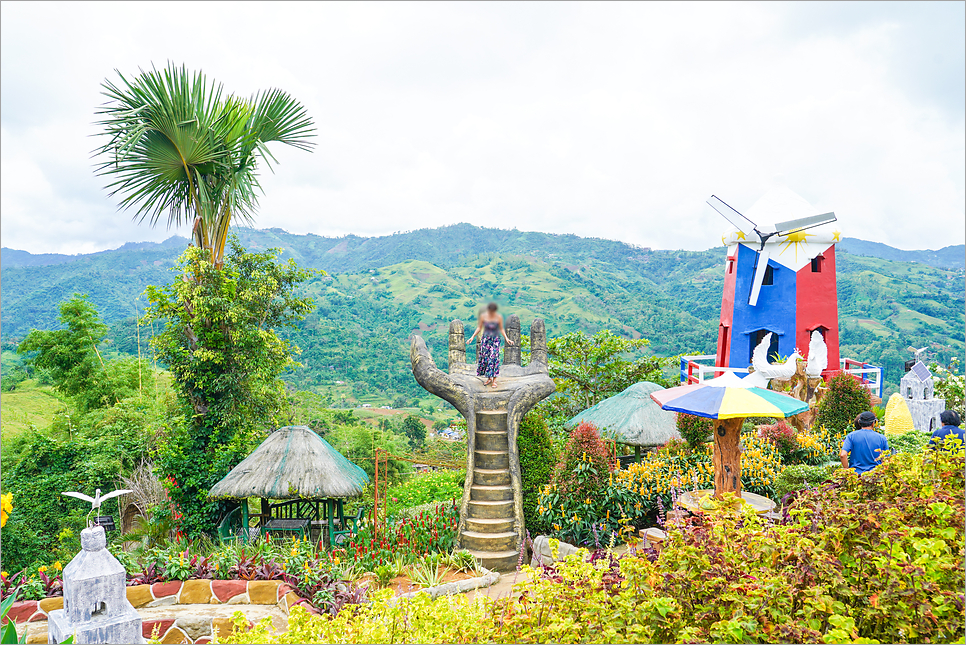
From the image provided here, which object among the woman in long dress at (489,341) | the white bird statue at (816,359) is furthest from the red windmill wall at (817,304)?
the woman in long dress at (489,341)

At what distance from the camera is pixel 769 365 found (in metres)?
15.3

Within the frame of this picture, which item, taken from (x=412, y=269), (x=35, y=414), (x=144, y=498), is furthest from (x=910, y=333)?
(x=35, y=414)

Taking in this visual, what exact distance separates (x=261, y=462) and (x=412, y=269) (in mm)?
50166

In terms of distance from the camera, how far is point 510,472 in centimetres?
851

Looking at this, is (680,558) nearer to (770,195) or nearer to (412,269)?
(770,195)

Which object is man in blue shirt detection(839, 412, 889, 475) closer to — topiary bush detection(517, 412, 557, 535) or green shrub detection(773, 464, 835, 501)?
green shrub detection(773, 464, 835, 501)

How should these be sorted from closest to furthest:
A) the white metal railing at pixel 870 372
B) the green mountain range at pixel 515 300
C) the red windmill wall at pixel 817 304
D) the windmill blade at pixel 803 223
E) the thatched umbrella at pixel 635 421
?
the thatched umbrella at pixel 635 421, the white metal railing at pixel 870 372, the windmill blade at pixel 803 223, the red windmill wall at pixel 817 304, the green mountain range at pixel 515 300

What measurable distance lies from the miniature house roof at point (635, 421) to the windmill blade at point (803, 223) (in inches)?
292

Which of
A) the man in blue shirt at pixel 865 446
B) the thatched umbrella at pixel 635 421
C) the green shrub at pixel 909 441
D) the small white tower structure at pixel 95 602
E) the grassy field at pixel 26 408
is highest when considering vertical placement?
the man in blue shirt at pixel 865 446

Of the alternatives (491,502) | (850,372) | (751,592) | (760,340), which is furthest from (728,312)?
(751,592)

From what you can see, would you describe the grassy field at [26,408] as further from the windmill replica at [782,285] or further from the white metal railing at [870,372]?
the white metal railing at [870,372]

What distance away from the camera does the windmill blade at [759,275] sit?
1633 cm

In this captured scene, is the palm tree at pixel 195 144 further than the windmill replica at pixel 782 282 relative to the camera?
No

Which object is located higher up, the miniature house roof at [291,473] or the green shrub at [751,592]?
the green shrub at [751,592]
